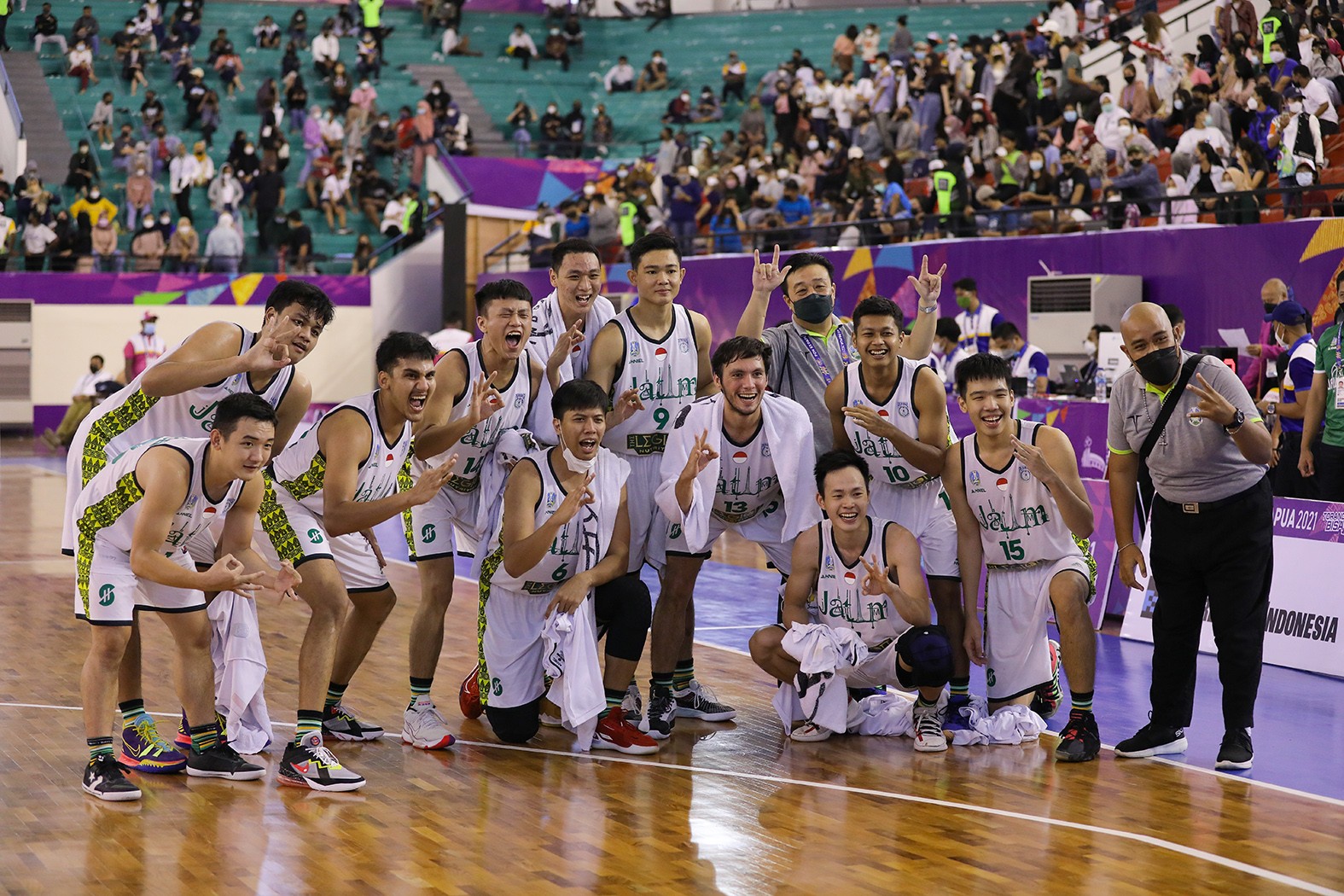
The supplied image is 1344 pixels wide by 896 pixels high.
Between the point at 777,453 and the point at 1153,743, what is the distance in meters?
2.19

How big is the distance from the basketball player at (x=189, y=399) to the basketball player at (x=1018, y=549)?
304 centimetres

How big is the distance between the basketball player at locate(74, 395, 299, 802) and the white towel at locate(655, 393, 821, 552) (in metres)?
2.00

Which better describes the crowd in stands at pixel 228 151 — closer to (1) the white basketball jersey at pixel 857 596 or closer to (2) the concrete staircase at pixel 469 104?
(2) the concrete staircase at pixel 469 104

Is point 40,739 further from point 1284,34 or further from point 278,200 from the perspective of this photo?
point 278,200

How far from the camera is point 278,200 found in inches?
1081

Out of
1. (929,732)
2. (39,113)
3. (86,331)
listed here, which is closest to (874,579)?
(929,732)

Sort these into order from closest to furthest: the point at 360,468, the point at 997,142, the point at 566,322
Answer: the point at 360,468
the point at 566,322
the point at 997,142

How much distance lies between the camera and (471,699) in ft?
24.2

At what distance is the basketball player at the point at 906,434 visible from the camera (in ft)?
23.1

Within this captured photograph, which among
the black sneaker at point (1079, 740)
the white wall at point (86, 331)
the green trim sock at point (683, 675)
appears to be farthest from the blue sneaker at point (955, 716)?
the white wall at point (86, 331)

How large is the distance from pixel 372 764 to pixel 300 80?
26054 mm

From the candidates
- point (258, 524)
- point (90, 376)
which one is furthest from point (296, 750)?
point (90, 376)

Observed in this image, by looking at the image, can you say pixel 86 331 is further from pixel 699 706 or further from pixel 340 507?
pixel 340 507

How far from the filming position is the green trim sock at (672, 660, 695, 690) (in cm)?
751
